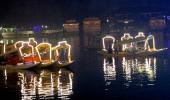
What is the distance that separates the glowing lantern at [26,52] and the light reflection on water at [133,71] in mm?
8337

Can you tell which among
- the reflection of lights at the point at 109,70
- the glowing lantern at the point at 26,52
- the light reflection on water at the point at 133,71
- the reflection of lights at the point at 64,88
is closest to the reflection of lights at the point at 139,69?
the light reflection on water at the point at 133,71

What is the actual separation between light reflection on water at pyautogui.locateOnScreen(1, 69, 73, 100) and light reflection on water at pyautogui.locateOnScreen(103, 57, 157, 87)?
4088 millimetres

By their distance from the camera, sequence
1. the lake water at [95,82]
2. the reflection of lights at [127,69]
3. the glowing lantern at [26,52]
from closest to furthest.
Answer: the lake water at [95,82] < the reflection of lights at [127,69] < the glowing lantern at [26,52]

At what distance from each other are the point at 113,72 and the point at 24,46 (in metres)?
10.6

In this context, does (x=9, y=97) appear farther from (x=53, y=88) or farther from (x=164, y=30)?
(x=164, y=30)

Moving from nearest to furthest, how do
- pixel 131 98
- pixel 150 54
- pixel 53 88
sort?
pixel 131 98
pixel 53 88
pixel 150 54

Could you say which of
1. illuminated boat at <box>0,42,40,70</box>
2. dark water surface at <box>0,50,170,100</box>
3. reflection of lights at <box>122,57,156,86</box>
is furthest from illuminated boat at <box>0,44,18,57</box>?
reflection of lights at <box>122,57,156,86</box>

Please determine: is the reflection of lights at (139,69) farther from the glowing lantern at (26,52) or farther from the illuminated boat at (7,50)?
the illuminated boat at (7,50)

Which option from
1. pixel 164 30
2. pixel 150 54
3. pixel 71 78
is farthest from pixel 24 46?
pixel 164 30

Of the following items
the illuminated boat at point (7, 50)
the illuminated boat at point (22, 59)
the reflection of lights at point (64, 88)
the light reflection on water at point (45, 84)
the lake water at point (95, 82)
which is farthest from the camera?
the illuminated boat at point (7, 50)

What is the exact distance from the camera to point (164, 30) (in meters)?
136

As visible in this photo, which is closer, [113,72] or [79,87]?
[79,87]

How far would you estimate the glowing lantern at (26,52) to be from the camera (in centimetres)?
5078

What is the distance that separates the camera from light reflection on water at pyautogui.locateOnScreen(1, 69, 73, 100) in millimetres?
35744
